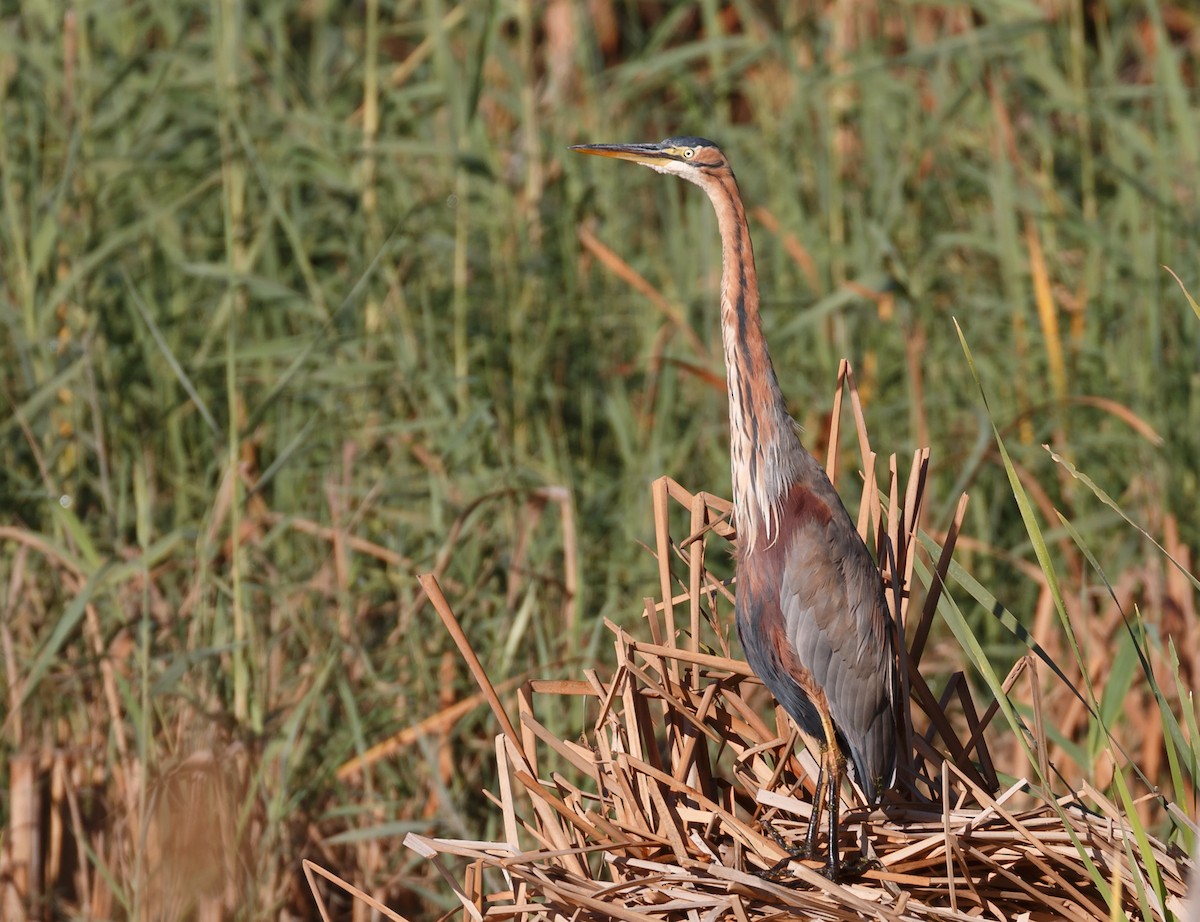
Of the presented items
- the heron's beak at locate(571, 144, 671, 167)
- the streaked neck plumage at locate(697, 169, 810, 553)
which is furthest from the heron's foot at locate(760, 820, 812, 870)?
the heron's beak at locate(571, 144, 671, 167)

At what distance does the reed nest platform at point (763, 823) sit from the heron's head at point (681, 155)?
1.68ft

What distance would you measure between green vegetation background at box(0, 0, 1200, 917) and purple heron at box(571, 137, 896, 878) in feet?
2.85

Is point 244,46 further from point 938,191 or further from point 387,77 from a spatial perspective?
point 938,191

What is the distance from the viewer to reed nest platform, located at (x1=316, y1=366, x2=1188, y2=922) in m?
2.45

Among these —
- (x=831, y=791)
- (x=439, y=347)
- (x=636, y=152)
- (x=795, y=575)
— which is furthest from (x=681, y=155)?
(x=439, y=347)

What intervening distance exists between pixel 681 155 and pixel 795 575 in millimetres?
882

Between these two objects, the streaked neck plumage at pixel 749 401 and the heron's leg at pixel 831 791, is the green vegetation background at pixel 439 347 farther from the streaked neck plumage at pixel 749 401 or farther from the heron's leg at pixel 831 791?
the heron's leg at pixel 831 791

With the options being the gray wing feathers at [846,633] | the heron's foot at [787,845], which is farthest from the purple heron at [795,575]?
the heron's foot at [787,845]

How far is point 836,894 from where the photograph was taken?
7.78 ft

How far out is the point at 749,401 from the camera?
10.0ft

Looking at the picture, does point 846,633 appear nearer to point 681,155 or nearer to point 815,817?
point 815,817

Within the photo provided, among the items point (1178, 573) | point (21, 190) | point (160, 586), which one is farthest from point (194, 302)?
point (1178, 573)

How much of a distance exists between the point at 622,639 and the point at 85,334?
7.27 ft

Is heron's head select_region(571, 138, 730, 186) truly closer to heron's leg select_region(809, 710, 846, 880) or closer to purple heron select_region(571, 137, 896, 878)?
purple heron select_region(571, 137, 896, 878)
